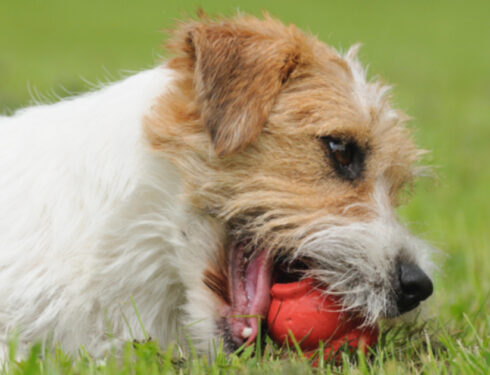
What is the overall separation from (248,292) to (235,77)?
99 cm

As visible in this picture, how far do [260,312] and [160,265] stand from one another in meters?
0.55

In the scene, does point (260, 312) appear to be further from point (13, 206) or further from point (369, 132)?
point (13, 206)

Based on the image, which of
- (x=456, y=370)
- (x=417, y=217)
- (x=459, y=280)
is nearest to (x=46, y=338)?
(x=456, y=370)

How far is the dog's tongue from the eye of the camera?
3465 mm

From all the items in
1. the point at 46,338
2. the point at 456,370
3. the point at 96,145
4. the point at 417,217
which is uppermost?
the point at 417,217

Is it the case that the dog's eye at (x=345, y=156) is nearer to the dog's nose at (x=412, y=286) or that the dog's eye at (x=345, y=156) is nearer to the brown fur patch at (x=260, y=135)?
the brown fur patch at (x=260, y=135)

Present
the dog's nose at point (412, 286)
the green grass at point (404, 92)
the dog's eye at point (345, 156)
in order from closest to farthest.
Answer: the green grass at point (404, 92), the dog's nose at point (412, 286), the dog's eye at point (345, 156)

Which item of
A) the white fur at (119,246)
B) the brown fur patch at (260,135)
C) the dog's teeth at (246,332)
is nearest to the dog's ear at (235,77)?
the brown fur patch at (260,135)

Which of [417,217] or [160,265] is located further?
[417,217]

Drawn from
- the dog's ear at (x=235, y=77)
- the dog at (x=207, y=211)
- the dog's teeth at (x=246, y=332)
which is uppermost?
the dog's ear at (x=235, y=77)

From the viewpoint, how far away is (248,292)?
3.56 meters

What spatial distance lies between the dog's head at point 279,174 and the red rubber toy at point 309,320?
69mm

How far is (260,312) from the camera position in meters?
3.49

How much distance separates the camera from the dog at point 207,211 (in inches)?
138
